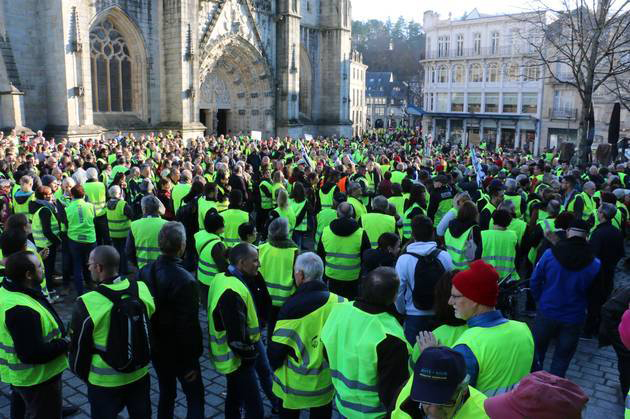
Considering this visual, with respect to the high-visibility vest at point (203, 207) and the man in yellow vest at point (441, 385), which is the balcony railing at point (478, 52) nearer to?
the high-visibility vest at point (203, 207)

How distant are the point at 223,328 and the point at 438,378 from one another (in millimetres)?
2428

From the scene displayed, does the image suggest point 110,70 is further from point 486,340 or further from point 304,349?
point 486,340

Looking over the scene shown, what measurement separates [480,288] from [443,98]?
174ft

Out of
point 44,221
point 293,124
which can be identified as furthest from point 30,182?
point 293,124

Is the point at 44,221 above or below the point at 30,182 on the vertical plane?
below

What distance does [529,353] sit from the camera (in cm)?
303

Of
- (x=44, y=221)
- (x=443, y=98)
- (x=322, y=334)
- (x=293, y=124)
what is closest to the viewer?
(x=322, y=334)

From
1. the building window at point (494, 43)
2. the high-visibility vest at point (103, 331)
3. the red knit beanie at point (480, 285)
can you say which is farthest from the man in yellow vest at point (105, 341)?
the building window at point (494, 43)

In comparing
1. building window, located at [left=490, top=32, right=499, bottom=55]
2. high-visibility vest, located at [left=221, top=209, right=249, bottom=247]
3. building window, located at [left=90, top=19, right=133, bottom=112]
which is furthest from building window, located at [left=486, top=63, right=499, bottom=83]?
high-visibility vest, located at [left=221, top=209, right=249, bottom=247]

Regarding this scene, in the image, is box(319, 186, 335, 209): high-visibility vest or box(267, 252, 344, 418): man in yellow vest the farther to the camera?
box(319, 186, 335, 209): high-visibility vest

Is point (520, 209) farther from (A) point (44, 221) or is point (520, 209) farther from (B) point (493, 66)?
(B) point (493, 66)

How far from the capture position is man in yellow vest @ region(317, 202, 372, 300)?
621 centimetres

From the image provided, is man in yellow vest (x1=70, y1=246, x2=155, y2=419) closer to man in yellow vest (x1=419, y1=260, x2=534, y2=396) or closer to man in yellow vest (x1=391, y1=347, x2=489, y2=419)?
man in yellow vest (x1=419, y1=260, x2=534, y2=396)

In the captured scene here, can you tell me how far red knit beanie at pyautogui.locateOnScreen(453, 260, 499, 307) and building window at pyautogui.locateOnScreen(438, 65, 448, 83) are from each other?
53.0 metres
